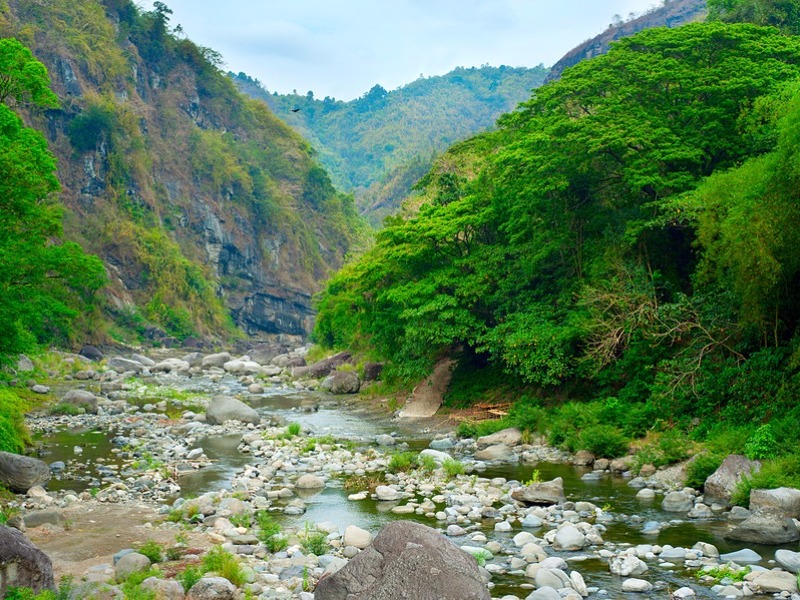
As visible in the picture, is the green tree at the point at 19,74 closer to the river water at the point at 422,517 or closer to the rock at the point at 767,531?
the river water at the point at 422,517

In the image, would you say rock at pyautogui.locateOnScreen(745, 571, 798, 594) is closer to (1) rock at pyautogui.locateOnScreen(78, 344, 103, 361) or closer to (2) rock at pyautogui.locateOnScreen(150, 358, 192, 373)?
(2) rock at pyautogui.locateOnScreen(150, 358, 192, 373)

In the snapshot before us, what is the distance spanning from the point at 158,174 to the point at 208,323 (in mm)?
20326

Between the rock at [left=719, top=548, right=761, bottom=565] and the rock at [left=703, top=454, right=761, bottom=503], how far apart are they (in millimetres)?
3044

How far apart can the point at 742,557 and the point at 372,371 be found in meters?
25.9

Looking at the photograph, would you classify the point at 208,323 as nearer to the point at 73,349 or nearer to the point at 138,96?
the point at 73,349

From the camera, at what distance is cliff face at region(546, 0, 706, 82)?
110312 mm

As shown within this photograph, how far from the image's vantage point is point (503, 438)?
20.1 metres

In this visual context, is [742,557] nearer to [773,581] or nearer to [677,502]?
[773,581]

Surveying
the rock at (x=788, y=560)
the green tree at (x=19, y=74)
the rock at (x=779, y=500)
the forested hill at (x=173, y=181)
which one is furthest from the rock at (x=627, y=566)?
the forested hill at (x=173, y=181)

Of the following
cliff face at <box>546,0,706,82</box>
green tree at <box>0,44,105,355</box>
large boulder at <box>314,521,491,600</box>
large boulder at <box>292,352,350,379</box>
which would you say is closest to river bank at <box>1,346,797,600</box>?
large boulder at <box>314,521,491,600</box>

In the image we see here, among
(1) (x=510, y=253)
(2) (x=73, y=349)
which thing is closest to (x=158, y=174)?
(2) (x=73, y=349)

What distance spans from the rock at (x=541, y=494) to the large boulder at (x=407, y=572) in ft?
19.9

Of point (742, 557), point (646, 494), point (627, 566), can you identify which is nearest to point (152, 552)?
point (627, 566)

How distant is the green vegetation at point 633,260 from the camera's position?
15.8 metres
